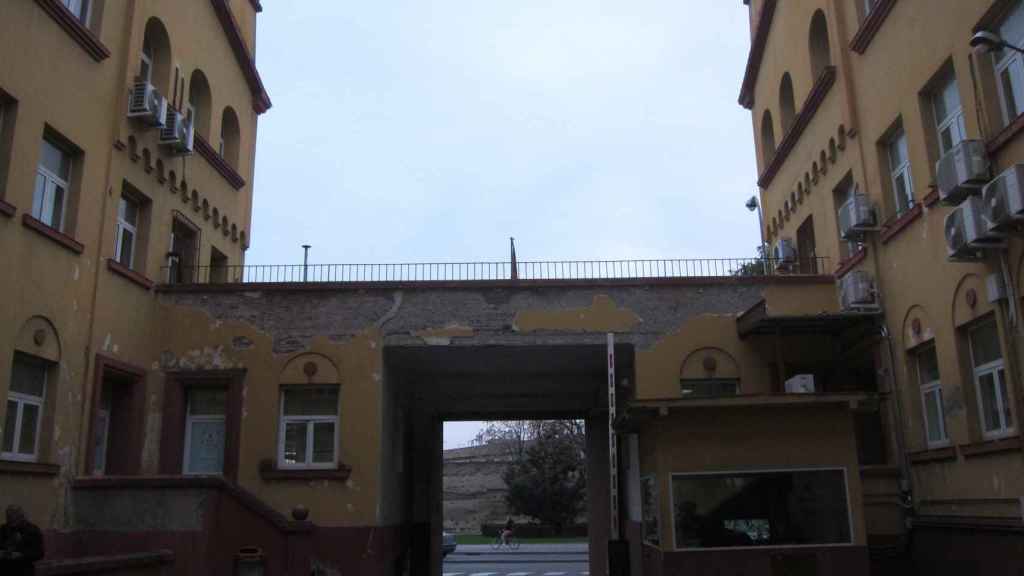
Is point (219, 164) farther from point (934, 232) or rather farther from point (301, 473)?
point (934, 232)

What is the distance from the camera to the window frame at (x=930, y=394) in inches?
546

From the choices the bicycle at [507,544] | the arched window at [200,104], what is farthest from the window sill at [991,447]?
the bicycle at [507,544]

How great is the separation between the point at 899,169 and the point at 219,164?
48.3 ft

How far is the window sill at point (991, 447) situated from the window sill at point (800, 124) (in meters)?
8.01

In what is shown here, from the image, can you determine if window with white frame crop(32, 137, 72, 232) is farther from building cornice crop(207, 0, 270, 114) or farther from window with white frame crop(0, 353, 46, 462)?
building cornice crop(207, 0, 270, 114)

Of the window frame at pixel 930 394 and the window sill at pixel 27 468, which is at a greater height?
the window frame at pixel 930 394

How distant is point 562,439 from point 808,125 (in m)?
32.3

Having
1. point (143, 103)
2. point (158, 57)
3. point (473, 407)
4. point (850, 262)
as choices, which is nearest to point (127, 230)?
point (143, 103)

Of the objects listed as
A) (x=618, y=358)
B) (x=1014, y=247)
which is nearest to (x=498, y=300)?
(x=618, y=358)

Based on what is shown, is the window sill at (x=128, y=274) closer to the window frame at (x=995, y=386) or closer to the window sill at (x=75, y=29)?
the window sill at (x=75, y=29)

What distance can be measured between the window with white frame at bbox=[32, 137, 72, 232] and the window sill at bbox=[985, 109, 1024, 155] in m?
13.9

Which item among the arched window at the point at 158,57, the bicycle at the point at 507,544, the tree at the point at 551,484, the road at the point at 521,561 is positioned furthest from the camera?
the tree at the point at 551,484

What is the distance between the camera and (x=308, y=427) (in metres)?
17.1

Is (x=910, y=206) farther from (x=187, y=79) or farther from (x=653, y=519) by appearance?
(x=187, y=79)
